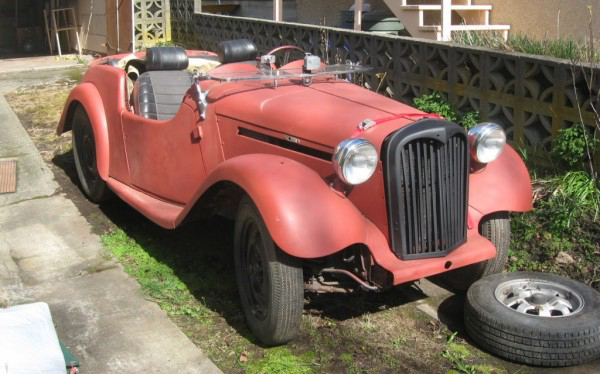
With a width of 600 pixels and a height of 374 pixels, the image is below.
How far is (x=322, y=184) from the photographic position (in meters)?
3.88

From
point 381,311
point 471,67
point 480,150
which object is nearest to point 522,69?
point 471,67

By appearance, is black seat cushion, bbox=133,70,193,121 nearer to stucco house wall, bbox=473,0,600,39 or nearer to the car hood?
the car hood

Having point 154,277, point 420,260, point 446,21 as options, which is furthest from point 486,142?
point 446,21

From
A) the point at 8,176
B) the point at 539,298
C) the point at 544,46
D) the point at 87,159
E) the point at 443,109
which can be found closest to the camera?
the point at 539,298

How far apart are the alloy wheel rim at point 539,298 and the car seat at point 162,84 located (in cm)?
294

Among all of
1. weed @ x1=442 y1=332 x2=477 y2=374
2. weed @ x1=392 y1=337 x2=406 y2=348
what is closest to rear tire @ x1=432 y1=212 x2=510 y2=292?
weed @ x1=442 y1=332 x2=477 y2=374

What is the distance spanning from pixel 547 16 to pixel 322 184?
5854mm

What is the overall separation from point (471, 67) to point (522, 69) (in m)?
0.83

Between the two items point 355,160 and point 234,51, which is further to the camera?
point 234,51

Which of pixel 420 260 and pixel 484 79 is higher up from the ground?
pixel 484 79

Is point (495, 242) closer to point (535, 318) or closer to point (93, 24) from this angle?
point (535, 318)

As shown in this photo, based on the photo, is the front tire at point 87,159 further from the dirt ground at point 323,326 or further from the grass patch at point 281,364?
the grass patch at point 281,364

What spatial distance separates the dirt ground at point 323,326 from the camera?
387cm

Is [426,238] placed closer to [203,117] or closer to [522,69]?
[203,117]
